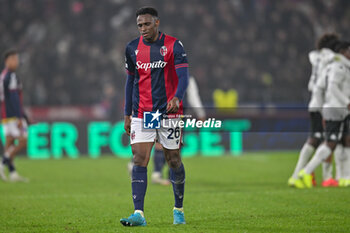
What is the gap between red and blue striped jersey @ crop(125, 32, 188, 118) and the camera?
5551mm

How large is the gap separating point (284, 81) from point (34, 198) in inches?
603

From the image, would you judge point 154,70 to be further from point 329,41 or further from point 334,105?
point 329,41

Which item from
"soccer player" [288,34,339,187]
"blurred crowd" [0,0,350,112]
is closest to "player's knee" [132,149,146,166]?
"soccer player" [288,34,339,187]

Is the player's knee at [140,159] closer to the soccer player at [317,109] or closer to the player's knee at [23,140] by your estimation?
the soccer player at [317,109]

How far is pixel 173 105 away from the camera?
5297mm

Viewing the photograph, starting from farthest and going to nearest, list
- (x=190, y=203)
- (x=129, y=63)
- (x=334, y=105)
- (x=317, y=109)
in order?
(x=317, y=109)
(x=334, y=105)
(x=190, y=203)
(x=129, y=63)

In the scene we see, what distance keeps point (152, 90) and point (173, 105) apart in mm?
383

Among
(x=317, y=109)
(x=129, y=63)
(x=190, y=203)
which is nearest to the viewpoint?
(x=129, y=63)

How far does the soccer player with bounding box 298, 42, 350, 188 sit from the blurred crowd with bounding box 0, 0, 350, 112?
1106cm

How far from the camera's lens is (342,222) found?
5590mm

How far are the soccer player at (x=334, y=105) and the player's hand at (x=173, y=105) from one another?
408 centimetres

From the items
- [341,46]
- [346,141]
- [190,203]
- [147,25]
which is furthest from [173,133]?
A: [346,141]

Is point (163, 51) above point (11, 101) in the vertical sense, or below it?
above

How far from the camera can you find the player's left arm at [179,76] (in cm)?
531
